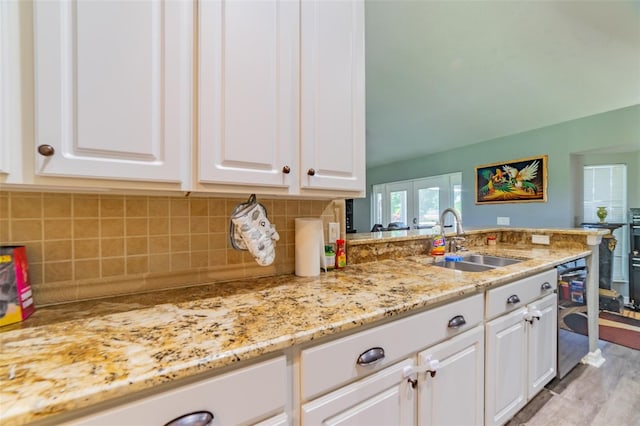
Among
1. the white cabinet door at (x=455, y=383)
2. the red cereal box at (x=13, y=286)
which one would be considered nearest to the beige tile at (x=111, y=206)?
the red cereal box at (x=13, y=286)

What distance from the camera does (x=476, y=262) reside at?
6.77 ft

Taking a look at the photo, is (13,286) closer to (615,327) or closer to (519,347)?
(519,347)

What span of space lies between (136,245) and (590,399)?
9.01 ft

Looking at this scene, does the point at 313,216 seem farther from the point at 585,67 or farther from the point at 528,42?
the point at 585,67

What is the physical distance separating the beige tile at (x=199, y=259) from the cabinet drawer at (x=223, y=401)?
0.63 meters

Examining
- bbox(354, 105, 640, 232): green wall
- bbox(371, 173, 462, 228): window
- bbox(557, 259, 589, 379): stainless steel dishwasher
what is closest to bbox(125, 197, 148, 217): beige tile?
bbox(557, 259, 589, 379): stainless steel dishwasher

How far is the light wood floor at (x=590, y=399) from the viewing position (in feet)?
5.24

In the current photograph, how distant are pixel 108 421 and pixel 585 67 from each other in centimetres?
349

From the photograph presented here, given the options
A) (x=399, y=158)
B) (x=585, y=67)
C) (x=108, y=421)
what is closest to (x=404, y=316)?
(x=108, y=421)

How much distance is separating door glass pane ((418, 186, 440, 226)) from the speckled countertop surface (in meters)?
4.52

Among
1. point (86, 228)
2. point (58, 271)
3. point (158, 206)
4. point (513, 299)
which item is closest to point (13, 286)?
point (58, 271)

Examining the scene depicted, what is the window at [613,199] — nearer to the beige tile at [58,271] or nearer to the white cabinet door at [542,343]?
the white cabinet door at [542,343]

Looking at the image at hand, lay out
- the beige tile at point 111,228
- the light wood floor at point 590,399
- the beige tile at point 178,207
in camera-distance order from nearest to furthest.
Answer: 1. the beige tile at point 111,228
2. the beige tile at point 178,207
3. the light wood floor at point 590,399

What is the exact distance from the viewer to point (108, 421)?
528mm
